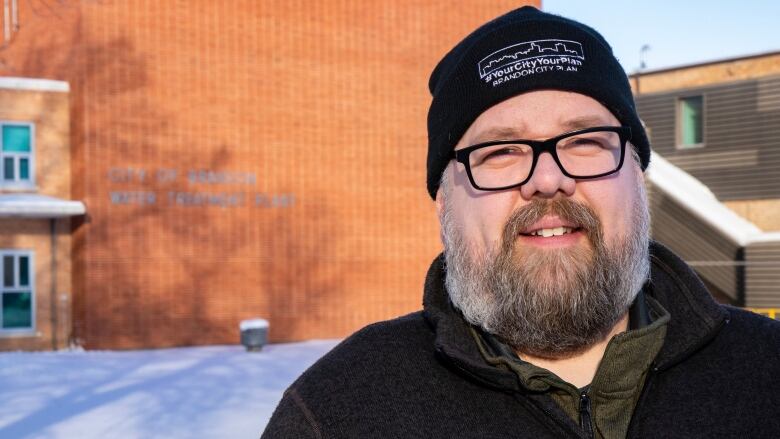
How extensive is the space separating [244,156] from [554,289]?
16936 millimetres

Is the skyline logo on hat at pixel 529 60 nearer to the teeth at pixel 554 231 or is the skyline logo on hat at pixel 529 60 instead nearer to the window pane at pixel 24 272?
the teeth at pixel 554 231

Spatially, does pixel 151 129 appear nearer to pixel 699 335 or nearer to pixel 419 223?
pixel 419 223

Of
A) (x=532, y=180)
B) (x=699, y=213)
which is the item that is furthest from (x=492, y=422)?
(x=699, y=213)

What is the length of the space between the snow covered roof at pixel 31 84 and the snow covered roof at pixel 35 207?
8.20 feet

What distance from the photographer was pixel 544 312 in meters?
1.99

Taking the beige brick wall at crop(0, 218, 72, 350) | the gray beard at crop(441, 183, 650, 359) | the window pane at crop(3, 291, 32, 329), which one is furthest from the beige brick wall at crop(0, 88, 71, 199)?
the gray beard at crop(441, 183, 650, 359)

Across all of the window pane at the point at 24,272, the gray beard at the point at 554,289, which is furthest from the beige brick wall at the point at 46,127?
the gray beard at the point at 554,289

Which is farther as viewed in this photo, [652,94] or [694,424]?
[652,94]

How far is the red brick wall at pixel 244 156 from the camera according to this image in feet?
56.6

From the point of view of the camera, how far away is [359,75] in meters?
19.7

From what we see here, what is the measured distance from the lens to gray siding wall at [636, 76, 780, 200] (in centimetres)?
2153

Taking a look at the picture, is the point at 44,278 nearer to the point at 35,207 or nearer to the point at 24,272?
the point at 24,272

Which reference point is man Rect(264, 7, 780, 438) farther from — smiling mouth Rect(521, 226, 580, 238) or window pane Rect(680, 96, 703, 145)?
window pane Rect(680, 96, 703, 145)

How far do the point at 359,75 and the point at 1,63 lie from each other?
842cm
